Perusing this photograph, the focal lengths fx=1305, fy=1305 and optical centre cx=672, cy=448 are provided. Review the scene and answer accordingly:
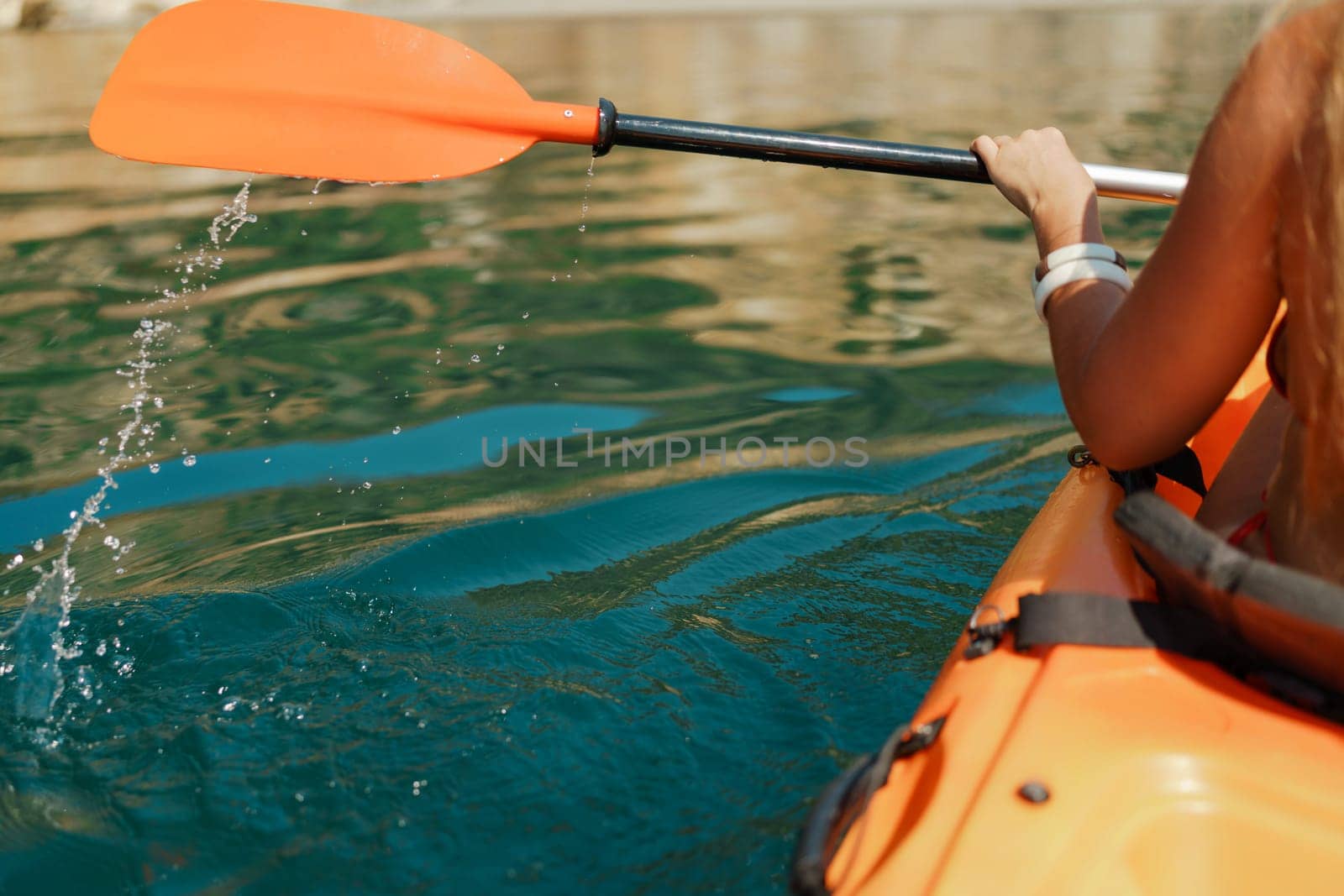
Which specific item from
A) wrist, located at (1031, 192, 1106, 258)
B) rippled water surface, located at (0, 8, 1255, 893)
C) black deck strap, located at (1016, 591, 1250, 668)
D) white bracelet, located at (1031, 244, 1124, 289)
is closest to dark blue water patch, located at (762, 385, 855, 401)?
rippled water surface, located at (0, 8, 1255, 893)

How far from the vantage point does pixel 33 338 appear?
13.8 ft

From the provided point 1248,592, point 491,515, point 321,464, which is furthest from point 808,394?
point 1248,592

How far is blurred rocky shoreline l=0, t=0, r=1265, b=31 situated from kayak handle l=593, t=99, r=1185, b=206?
62.8ft

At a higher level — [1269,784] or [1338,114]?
[1338,114]

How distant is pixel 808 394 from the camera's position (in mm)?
3807

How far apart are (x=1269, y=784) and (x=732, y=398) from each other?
2.66 m

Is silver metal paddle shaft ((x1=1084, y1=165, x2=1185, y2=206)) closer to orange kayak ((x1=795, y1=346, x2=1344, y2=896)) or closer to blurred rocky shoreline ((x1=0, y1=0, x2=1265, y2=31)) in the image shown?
orange kayak ((x1=795, y1=346, x2=1344, y2=896))

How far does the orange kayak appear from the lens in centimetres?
115

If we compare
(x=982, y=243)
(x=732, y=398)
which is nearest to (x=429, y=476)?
(x=732, y=398)

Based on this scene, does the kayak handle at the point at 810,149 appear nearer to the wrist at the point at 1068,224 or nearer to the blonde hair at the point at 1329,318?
the wrist at the point at 1068,224

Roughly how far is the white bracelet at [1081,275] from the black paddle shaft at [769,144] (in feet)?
2.60

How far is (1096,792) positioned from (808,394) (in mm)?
2656

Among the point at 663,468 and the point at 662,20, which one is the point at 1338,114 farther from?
the point at 662,20

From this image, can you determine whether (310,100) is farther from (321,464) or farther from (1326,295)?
(1326,295)
